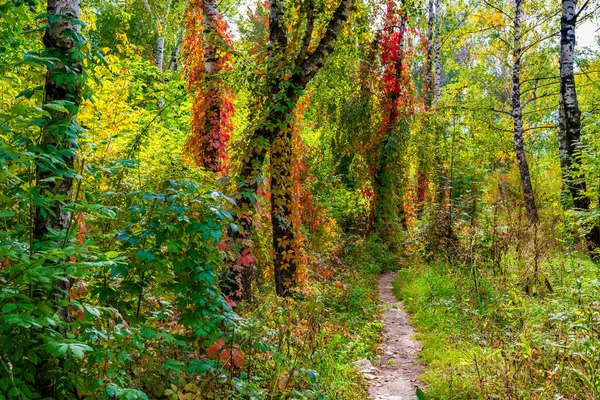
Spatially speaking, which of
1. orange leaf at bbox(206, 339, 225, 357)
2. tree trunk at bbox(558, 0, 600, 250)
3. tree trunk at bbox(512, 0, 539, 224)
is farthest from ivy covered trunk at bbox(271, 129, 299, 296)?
tree trunk at bbox(512, 0, 539, 224)

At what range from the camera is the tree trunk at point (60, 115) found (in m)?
2.41

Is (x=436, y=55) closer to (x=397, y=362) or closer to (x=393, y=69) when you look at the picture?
(x=393, y=69)

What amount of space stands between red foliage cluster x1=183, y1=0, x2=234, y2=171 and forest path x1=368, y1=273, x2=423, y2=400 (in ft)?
12.3

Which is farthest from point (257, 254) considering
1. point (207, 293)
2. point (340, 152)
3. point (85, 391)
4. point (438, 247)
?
point (340, 152)

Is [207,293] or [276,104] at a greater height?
[276,104]

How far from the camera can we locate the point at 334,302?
716cm

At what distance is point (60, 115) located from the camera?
258 centimetres

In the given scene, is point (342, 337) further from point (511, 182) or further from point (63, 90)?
point (511, 182)

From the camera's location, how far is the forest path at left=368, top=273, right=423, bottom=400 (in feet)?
15.0

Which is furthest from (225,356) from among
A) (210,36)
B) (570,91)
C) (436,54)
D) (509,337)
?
(436,54)

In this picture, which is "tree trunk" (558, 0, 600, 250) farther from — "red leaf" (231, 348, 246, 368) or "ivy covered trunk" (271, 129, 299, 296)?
"red leaf" (231, 348, 246, 368)

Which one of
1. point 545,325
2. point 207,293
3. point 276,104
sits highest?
point 276,104

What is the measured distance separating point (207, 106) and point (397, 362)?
4.75 meters

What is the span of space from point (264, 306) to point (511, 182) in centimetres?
1800
